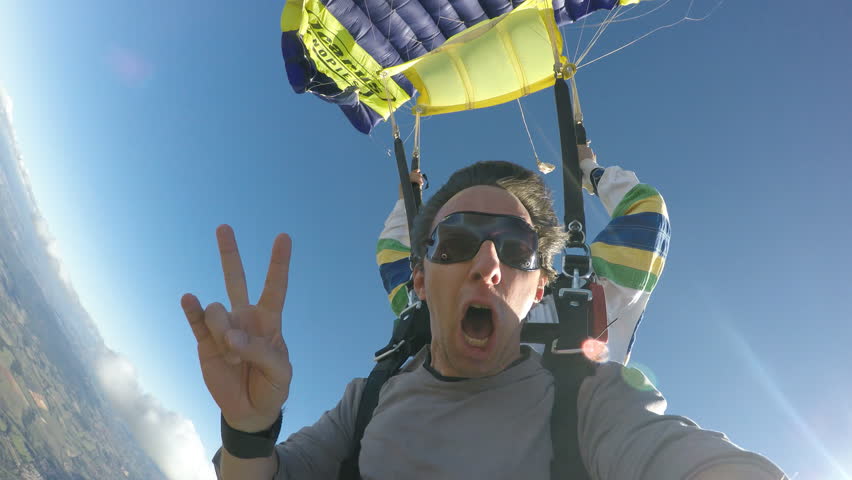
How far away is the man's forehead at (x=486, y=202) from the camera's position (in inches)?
78.5

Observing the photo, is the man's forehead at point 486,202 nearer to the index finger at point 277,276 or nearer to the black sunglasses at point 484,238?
the black sunglasses at point 484,238

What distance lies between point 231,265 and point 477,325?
1.01 m

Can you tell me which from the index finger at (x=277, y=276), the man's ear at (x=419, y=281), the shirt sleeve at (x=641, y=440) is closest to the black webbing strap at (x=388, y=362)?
the man's ear at (x=419, y=281)

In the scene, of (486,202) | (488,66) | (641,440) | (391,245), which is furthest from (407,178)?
(641,440)

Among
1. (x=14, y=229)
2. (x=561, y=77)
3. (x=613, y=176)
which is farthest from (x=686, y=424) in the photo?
(x=14, y=229)

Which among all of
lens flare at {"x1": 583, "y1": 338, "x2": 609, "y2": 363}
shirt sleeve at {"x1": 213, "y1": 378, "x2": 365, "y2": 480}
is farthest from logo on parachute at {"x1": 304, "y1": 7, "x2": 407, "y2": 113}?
lens flare at {"x1": 583, "y1": 338, "x2": 609, "y2": 363}

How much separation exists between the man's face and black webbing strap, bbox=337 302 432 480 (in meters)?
0.29

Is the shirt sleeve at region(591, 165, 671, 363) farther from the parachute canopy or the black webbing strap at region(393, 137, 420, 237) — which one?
the parachute canopy

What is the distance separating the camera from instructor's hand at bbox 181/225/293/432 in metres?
1.25

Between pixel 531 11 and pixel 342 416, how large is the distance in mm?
5903

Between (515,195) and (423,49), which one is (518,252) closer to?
(515,195)

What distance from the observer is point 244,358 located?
123 centimetres

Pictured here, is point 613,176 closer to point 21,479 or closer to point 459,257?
point 459,257

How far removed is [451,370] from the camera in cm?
181
